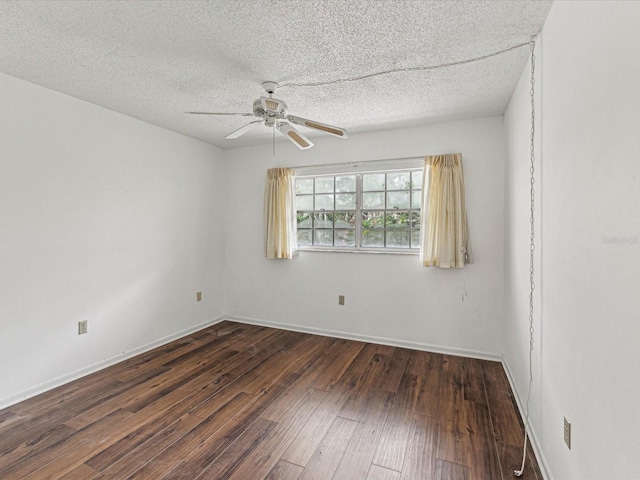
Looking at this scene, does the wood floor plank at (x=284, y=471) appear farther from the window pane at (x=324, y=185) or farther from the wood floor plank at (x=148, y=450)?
the window pane at (x=324, y=185)

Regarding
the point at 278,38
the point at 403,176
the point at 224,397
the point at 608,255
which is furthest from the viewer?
the point at 403,176

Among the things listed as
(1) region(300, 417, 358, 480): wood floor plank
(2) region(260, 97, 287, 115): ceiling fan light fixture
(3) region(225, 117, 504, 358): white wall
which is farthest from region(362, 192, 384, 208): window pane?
(1) region(300, 417, 358, 480): wood floor plank

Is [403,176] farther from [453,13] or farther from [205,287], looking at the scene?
[205,287]

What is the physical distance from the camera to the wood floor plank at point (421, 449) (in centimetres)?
173

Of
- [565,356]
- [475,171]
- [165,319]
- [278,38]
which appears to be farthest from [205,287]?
[565,356]

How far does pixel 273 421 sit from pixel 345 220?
2.41 meters

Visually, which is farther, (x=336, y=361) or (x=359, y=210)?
(x=359, y=210)

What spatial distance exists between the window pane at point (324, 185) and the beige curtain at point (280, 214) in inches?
13.1

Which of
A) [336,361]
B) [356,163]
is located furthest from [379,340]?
[356,163]

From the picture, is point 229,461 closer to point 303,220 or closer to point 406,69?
point 406,69

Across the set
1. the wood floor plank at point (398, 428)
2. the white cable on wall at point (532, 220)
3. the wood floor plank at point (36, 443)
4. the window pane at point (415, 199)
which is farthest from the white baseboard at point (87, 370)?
the white cable on wall at point (532, 220)

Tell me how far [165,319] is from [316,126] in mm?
2864

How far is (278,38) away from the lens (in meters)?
1.86

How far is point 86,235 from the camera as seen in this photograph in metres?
2.86
